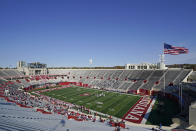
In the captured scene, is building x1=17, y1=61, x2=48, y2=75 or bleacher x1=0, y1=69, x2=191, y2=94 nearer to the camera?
bleacher x1=0, y1=69, x2=191, y2=94

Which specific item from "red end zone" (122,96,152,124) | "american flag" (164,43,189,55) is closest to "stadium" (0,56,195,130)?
"red end zone" (122,96,152,124)

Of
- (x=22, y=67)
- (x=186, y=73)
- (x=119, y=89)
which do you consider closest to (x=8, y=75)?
(x=22, y=67)

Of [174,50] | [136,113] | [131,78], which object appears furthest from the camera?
[131,78]

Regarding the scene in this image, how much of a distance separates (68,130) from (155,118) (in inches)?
619

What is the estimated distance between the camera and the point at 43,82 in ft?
172

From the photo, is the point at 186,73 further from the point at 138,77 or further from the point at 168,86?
the point at 138,77

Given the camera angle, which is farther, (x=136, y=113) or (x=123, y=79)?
(x=123, y=79)

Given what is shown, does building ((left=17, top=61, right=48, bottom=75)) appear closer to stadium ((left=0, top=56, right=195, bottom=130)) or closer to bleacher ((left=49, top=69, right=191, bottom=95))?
stadium ((left=0, top=56, right=195, bottom=130))

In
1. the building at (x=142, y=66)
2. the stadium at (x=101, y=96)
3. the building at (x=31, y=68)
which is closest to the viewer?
the stadium at (x=101, y=96)

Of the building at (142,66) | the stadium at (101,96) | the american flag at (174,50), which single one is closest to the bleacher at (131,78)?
the stadium at (101,96)

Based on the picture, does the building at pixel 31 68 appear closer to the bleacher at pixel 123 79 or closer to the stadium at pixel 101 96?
the stadium at pixel 101 96

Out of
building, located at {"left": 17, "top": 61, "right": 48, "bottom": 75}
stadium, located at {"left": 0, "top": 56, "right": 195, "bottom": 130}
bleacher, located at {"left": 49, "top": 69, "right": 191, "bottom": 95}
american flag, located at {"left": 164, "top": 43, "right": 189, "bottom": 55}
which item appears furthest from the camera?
building, located at {"left": 17, "top": 61, "right": 48, "bottom": 75}

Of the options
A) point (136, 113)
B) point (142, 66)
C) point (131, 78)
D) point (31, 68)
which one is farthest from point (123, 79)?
point (31, 68)

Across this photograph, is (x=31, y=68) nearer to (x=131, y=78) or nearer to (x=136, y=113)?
(x=131, y=78)
